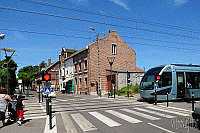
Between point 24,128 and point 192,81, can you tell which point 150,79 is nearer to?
point 192,81

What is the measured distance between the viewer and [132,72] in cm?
3000

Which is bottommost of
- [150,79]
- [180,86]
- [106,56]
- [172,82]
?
[180,86]

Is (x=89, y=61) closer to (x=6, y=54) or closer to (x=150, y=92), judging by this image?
(x=6, y=54)

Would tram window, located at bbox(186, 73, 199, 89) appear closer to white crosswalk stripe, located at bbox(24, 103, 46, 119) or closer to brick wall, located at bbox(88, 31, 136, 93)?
white crosswalk stripe, located at bbox(24, 103, 46, 119)

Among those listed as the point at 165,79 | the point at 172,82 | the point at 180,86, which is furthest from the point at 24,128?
the point at 180,86

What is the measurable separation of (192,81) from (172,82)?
211cm

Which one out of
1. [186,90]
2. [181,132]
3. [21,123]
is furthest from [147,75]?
[21,123]

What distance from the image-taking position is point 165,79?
15.4 m

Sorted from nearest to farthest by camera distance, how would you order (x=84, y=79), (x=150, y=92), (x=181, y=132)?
(x=181, y=132), (x=150, y=92), (x=84, y=79)

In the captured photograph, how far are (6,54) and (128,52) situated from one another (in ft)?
68.9

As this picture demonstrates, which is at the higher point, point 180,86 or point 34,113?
point 180,86

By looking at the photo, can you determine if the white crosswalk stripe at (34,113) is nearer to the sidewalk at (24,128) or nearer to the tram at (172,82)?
the sidewalk at (24,128)

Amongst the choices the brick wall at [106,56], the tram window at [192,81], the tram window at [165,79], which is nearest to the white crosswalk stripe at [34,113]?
the tram window at [165,79]

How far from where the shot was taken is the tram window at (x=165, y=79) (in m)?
15.4
